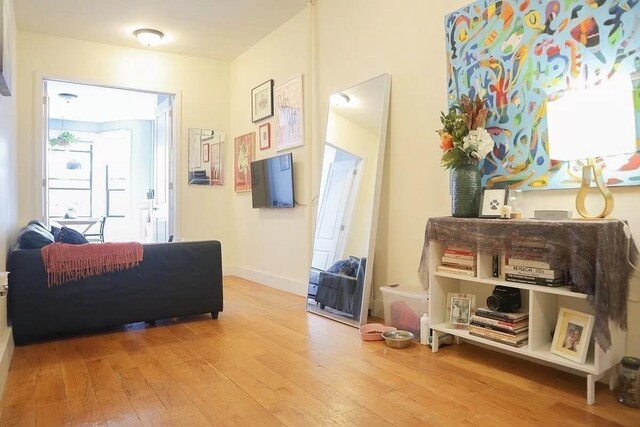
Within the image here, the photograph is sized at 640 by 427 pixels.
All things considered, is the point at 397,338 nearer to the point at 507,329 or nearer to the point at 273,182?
the point at 507,329

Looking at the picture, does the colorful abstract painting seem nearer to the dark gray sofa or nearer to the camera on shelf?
the camera on shelf

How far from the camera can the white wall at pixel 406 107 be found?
297 centimetres

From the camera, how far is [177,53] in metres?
5.56

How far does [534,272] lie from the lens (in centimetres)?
214

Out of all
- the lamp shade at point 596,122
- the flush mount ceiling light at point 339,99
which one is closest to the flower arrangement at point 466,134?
the lamp shade at point 596,122

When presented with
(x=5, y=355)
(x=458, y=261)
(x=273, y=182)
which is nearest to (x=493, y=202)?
(x=458, y=261)

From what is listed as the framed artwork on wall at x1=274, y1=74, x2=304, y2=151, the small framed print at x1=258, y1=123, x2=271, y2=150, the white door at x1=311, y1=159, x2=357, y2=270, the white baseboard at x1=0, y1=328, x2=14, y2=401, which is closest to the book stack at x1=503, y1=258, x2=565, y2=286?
the white door at x1=311, y1=159, x2=357, y2=270

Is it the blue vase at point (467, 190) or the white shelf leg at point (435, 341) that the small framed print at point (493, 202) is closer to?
the blue vase at point (467, 190)

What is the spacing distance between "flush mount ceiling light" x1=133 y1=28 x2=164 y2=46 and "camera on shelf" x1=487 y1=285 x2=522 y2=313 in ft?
14.4

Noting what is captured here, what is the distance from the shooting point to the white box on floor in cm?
287

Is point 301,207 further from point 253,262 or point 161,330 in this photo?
point 161,330

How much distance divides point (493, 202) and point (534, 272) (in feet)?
1.48

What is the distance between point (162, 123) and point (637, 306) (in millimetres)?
5578

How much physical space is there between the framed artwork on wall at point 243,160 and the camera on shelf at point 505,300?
3613 millimetres
